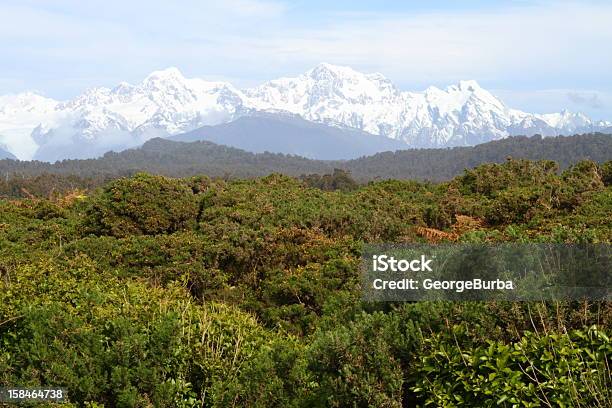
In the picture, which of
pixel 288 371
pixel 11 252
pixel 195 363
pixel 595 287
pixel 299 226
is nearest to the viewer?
pixel 595 287

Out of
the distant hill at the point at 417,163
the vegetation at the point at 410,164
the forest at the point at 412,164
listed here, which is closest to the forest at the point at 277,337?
the vegetation at the point at 410,164

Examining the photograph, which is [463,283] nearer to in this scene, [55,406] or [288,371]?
[288,371]

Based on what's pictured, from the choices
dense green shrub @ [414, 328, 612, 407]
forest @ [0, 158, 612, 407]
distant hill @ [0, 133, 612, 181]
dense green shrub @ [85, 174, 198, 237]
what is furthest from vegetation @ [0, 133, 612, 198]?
dense green shrub @ [414, 328, 612, 407]

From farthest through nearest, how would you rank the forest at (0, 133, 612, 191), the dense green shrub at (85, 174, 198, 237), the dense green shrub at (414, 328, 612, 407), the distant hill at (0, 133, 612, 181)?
the distant hill at (0, 133, 612, 181), the forest at (0, 133, 612, 191), the dense green shrub at (85, 174, 198, 237), the dense green shrub at (414, 328, 612, 407)

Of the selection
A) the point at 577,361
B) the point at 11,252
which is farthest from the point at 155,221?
the point at 577,361

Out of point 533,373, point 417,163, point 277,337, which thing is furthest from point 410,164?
point 533,373

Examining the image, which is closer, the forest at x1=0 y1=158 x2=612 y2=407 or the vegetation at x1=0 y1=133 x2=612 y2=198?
the forest at x1=0 y1=158 x2=612 y2=407

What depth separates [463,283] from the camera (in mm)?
4832

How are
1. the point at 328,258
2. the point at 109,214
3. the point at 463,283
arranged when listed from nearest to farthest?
the point at 463,283, the point at 328,258, the point at 109,214

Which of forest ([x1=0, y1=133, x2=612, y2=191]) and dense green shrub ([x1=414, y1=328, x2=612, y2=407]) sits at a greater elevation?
dense green shrub ([x1=414, y1=328, x2=612, y2=407])

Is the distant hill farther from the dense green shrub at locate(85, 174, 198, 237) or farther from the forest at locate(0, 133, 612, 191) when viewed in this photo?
the dense green shrub at locate(85, 174, 198, 237)

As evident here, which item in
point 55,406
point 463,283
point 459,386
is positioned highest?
point 463,283

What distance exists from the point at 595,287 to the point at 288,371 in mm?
2392

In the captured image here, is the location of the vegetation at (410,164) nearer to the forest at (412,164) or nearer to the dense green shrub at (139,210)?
the forest at (412,164)
